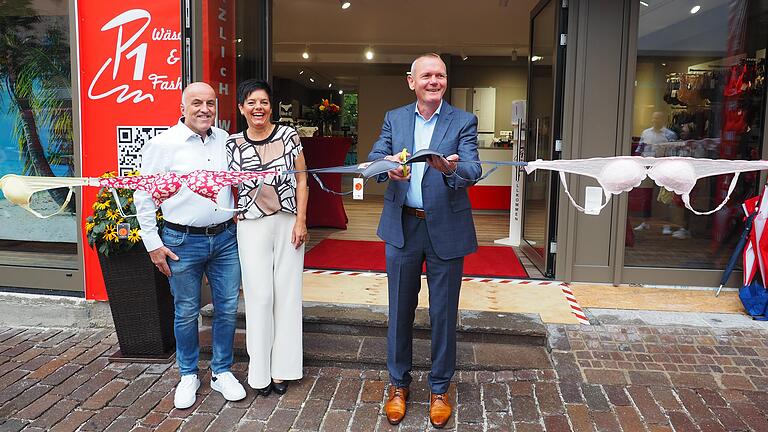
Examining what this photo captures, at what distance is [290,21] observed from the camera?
858cm

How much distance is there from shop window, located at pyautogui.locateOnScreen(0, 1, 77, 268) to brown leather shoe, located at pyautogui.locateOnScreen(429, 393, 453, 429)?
3.17 meters

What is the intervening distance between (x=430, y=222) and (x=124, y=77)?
263cm

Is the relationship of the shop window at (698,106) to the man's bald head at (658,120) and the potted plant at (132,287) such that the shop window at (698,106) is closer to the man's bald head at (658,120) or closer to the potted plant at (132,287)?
the man's bald head at (658,120)

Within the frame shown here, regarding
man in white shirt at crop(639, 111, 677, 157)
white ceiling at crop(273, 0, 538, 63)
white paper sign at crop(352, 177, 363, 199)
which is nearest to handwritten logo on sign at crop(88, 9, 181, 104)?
white paper sign at crop(352, 177, 363, 199)

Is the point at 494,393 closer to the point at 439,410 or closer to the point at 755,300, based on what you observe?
the point at 439,410

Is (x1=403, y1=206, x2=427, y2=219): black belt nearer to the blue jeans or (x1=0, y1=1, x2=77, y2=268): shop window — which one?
the blue jeans

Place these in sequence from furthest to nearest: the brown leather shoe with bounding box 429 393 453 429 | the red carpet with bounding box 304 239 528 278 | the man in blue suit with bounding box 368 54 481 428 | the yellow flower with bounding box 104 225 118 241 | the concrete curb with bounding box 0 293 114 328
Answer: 1. the red carpet with bounding box 304 239 528 278
2. the concrete curb with bounding box 0 293 114 328
3. the yellow flower with bounding box 104 225 118 241
4. the brown leather shoe with bounding box 429 393 453 429
5. the man in blue suit with bounding box 368 54 481 428

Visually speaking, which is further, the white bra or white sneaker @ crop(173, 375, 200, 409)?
white sneaker @ crop(173, 375, 200, 409)

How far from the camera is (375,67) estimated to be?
476 inches

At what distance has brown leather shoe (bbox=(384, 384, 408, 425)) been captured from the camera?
3.02 meters

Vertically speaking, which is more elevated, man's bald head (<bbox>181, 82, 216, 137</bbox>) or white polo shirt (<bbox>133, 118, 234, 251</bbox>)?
man's bald head (<bbox>181, 82, 216, 137</bbox>)

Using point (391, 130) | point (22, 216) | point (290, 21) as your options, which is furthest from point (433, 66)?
point (290, 21)

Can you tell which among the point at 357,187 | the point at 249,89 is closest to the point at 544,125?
the point at 357,187

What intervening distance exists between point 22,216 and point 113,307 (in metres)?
2.07
